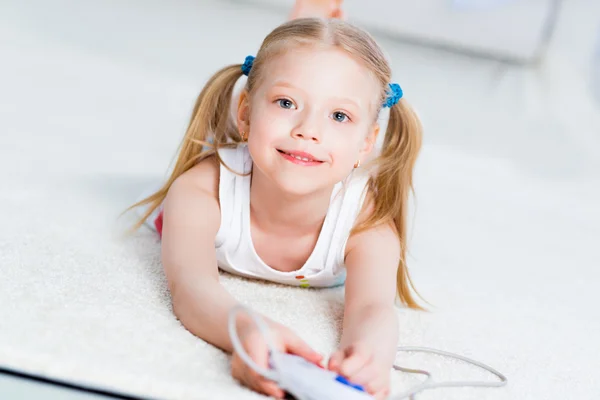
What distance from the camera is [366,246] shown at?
118 centimetres

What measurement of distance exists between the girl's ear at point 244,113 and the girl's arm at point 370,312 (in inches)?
8.8

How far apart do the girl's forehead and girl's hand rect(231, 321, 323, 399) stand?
0.35 meters

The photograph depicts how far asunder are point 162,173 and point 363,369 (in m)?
0.93

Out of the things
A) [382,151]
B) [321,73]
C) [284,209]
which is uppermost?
[321,73]

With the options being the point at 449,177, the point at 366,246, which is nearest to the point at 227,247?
the point at 366,246

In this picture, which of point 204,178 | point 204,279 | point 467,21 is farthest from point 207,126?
point 467,21

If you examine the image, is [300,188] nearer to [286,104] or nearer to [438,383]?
[286,104]

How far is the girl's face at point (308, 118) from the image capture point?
1069 millimetres

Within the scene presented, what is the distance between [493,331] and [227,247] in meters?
0.40

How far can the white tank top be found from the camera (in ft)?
3.94

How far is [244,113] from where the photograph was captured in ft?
3.92

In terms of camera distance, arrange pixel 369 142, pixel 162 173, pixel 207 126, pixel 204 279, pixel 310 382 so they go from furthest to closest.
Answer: pixel 162 173 < pixel 207 126 < pixel 369 142 < pixel 204 279 < pixel 310 382

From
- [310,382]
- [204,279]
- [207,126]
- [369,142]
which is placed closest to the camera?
[310,382]

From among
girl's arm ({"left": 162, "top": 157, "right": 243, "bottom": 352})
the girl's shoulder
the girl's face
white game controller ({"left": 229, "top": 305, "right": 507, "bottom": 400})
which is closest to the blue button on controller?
white game controller ({"left": 229, "top": 305, "right": 507, "bottom": 400})
